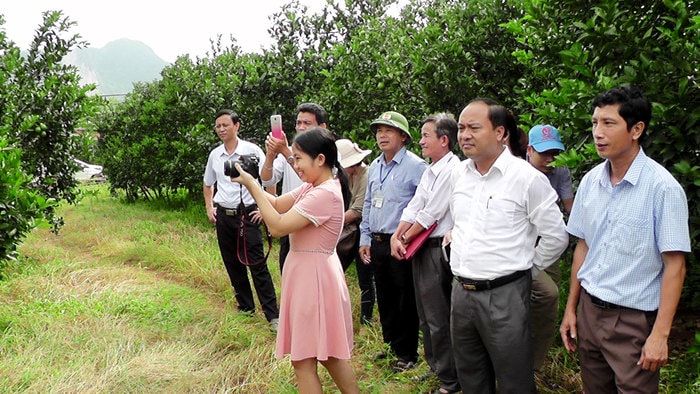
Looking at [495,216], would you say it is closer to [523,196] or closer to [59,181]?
[523,196]

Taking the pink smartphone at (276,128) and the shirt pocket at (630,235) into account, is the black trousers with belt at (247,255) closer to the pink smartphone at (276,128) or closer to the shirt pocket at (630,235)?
the pink smartphone at (276,128)

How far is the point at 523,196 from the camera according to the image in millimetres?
2617

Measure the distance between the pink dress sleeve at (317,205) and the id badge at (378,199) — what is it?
107 centimetres

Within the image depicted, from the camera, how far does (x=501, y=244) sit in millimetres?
2621

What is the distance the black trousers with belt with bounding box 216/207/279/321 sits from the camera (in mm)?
4996

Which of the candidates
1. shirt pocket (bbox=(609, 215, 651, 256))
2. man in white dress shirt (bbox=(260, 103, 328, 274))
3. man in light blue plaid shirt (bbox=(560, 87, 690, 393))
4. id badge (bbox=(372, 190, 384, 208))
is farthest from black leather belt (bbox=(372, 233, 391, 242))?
shirt pocket (bbox=(609, 215, 651, 256))

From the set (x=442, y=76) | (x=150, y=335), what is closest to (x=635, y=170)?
(x=442, y=76)

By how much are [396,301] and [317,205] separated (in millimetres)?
1466

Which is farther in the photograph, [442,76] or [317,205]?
[442,76]

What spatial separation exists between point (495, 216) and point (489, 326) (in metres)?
0.51

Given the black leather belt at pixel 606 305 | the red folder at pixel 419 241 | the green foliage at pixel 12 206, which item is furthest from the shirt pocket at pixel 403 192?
the green foliage at pixel 12 206

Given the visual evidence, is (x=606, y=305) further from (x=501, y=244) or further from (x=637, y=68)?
(x=637, y=68)

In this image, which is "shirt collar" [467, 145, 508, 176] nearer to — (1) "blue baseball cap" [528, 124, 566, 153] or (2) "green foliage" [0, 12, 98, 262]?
(1) "blue baseball cap" [528, 124, 566, 153]

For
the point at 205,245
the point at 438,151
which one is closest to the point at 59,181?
the point at 205,245
